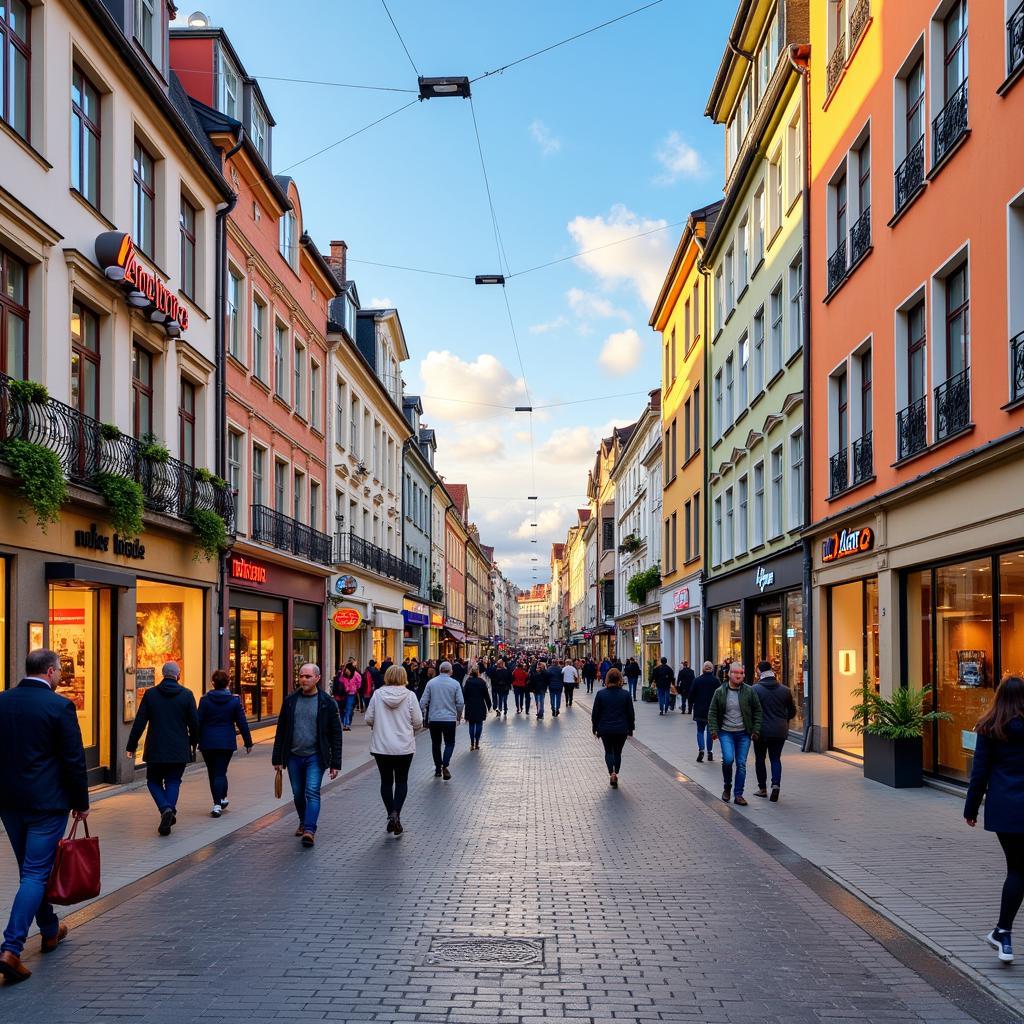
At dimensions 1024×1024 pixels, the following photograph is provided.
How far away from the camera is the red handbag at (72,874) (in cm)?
654

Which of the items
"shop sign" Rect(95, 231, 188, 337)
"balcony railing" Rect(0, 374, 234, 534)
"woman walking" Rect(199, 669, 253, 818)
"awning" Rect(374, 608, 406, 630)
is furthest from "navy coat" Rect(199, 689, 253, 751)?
"awning" Rect(374, 608, 406, 630)

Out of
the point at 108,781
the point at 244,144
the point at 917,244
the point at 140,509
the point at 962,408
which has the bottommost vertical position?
the point at 108,781

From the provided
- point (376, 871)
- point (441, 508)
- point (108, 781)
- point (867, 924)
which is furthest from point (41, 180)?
point (441, 508)

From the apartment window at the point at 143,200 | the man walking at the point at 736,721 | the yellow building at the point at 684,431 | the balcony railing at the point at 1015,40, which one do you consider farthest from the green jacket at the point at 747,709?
the yellow building at the point at 684,431

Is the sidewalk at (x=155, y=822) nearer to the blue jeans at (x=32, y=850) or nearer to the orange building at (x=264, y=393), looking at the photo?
the blue jeans at (x=32, y=850)

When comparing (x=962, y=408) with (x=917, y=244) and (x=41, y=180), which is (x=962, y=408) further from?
(x=41, y=180)

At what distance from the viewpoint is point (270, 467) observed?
85.4 ft

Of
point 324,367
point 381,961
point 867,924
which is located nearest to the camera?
point 381,961

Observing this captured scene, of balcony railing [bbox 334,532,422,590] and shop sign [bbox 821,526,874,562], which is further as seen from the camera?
balcony railing [bbox 334,532,422,590]

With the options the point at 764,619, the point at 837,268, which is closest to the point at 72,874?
the point at 837,268

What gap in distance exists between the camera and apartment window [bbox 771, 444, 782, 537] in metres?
24.3

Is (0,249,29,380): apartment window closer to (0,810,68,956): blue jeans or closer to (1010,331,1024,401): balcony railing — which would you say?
(0,810,68,956): blue jeans

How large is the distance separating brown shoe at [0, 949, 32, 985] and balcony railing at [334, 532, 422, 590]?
1056 inches

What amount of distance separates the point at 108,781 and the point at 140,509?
3.81 m
